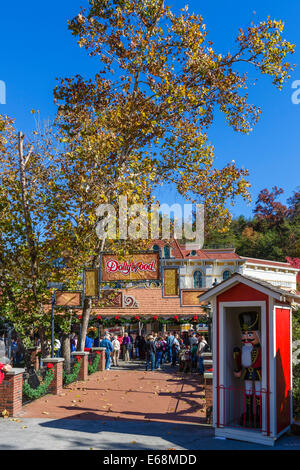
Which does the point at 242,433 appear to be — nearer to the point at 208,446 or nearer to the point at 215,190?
the point at 208,446

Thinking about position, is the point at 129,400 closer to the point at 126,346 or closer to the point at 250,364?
the point at 250,364

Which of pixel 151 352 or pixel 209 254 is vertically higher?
pixel 209 254

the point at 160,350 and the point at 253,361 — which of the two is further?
the point at 160,350

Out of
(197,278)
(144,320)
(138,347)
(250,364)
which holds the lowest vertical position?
(138,347)

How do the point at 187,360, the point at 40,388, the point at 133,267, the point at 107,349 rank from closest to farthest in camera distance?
the point at 40,388 < the point at 133,267 < the point at 187,360 < the point at 107,349

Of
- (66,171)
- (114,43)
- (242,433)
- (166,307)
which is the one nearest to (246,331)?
(242,433)

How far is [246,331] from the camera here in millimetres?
9992

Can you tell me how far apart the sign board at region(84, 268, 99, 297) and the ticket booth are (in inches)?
313

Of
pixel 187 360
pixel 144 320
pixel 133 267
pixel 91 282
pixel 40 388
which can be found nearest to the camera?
pixel 40 388

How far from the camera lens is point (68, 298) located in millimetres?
18047

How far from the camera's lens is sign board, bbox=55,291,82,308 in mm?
17953

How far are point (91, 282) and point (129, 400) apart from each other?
495 centimetres

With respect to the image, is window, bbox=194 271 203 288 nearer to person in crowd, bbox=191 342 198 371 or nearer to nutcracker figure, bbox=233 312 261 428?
person in crowd, bbox=191 342 198 371

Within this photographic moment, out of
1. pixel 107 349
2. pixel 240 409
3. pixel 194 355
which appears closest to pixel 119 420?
pixel 240 409
